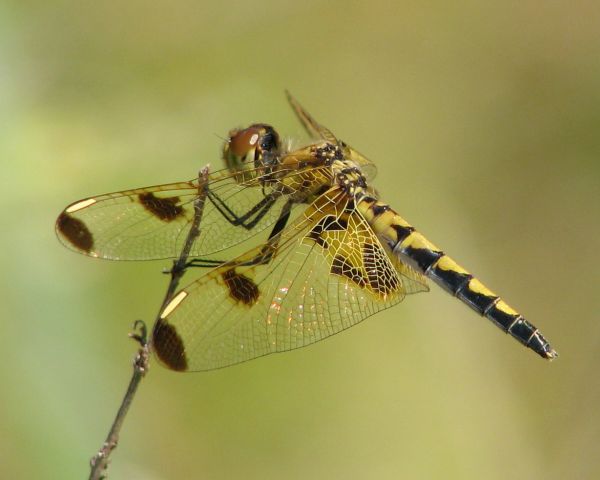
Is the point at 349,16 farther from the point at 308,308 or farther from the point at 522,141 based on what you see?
the point at 308,308

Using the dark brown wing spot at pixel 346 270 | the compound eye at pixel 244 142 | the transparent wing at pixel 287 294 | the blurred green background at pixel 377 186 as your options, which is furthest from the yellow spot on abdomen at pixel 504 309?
the blurred green background at pixel 377 186

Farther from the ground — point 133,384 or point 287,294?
point 287,294

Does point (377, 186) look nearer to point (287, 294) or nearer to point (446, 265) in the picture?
point (446, 265)

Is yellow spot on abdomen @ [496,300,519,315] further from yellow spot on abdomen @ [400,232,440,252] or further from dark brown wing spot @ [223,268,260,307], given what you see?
dark brown wing spot @ [223,268,260,307]

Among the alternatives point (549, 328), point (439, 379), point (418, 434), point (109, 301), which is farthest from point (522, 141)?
point (109, 301)

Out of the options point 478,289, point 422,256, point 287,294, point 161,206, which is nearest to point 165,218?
point 161,206

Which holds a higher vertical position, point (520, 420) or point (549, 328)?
point (549, 328)

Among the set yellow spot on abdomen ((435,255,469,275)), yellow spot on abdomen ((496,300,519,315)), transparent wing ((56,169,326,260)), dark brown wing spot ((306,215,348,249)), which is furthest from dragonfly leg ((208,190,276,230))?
yellow spot on abdomen ((496,300,519,315))
